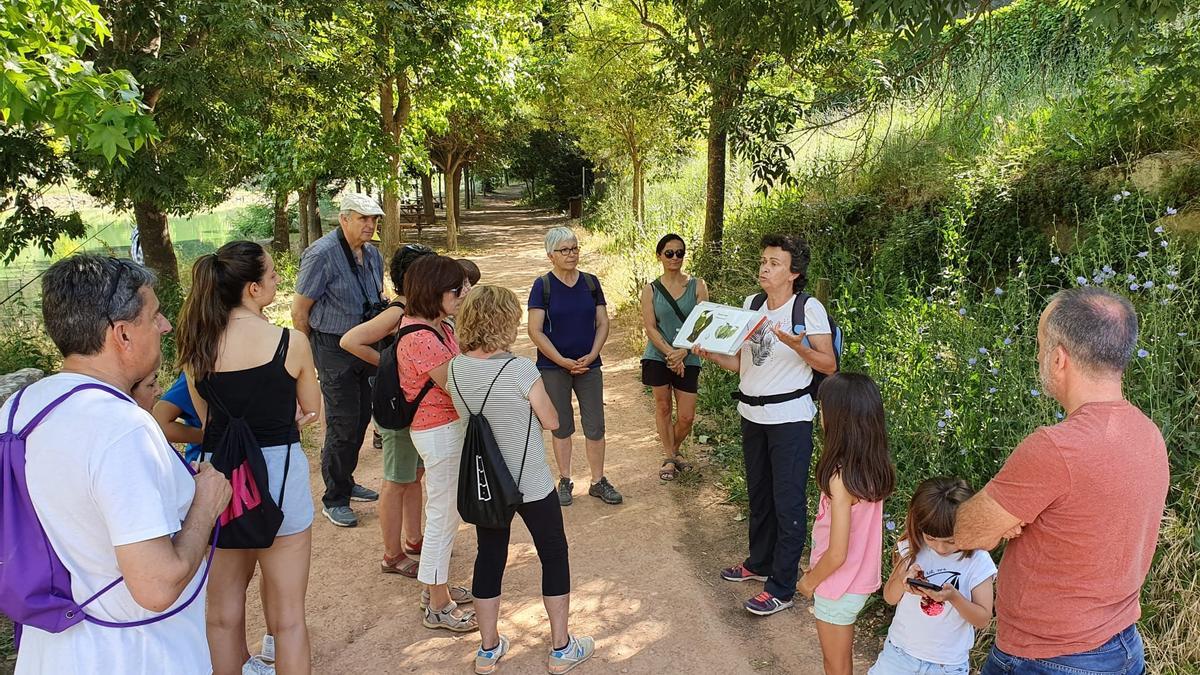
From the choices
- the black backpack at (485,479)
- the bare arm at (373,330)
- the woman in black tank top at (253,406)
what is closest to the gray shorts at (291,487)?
the woman in black tank top at (253,406)

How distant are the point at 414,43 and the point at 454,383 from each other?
28.4 feet

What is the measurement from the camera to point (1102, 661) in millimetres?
2041

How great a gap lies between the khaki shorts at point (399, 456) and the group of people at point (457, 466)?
0.02 metres

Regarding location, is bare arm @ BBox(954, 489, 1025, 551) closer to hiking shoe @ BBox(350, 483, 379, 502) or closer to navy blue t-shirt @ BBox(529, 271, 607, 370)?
navy blue t-shirt @ BBox(529, 271, 607, 370)

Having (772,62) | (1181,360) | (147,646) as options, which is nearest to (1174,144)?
(1181,360)

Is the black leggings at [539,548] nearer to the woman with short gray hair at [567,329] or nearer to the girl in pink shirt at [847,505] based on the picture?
the girl in pink shirt at [847,505]

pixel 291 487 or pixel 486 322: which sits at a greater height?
pixel 486 322

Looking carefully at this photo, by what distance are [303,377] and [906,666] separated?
92.7 inches

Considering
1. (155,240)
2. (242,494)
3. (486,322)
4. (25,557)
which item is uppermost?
(155,240)

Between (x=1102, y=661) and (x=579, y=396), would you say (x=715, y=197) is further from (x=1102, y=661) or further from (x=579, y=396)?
(x=1102, y=661)

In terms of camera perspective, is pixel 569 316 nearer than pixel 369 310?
No

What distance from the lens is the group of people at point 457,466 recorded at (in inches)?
72.5

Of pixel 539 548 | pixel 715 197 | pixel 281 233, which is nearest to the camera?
pixel 539 548

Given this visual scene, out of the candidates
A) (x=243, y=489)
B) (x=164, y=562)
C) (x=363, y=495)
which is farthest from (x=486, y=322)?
(x=363, y=495)
